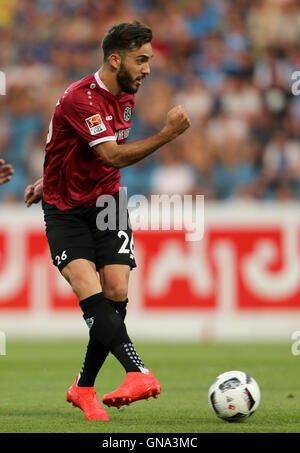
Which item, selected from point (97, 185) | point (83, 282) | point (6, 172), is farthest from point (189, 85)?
point (83, 282)

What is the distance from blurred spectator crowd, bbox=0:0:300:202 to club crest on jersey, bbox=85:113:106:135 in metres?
7.22

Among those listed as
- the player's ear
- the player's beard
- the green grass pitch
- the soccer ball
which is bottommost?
the green grass pitch

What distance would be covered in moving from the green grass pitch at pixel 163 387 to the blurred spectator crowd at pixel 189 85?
2.77 meters

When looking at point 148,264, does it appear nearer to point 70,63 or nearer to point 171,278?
point 171,278

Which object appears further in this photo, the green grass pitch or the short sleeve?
the short sleeve

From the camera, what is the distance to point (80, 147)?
5.91 m

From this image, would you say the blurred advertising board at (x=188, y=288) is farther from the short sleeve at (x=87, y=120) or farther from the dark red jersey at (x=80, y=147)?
the short sleeve at (x=87, y=120)

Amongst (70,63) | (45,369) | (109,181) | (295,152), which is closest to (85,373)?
(109,181)

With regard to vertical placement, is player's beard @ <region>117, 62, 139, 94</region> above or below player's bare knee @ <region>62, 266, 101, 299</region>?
above

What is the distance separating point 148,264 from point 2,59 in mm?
4355

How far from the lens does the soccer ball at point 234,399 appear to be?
5480 mm

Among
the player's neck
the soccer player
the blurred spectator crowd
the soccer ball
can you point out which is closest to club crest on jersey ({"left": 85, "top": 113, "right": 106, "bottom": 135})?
the soccer player

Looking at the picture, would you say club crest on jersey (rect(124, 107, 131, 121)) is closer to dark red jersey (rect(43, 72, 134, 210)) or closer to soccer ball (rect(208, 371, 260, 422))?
dark red jersey (rect(43, 72, 134, 210))

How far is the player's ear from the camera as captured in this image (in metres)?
5.77
